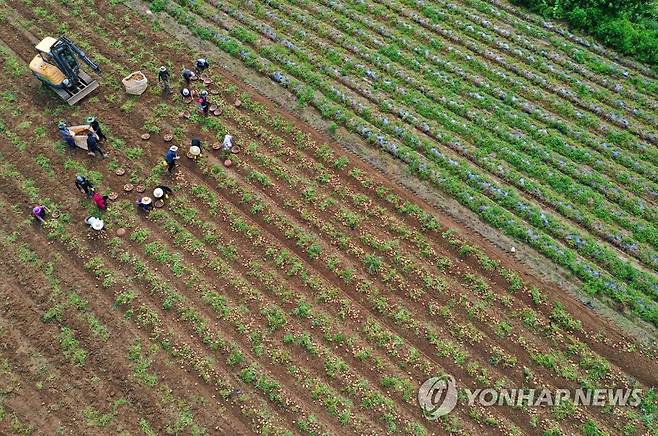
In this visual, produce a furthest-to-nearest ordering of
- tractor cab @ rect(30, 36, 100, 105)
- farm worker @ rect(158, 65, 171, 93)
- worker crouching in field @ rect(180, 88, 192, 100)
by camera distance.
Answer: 1. worker crouching in field @ rect(180, 88, 192, 100)
2. farm worker @ rect(158, 65, 171, 93)
3. tractor cab @ rect(30, 36, 100, 105)

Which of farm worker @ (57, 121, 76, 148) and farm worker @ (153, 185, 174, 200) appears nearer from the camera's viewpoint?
farm worker @ (153, 185, 174, 200)

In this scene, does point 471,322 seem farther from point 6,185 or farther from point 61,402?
point 6,185

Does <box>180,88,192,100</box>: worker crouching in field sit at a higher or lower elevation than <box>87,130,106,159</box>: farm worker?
higher

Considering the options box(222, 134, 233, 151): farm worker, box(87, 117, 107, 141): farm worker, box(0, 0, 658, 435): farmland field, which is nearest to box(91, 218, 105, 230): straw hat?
box(0, 0, 658, 435): farmland field

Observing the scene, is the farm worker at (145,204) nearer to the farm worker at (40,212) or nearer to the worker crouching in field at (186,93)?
the farm worker at (40,212)

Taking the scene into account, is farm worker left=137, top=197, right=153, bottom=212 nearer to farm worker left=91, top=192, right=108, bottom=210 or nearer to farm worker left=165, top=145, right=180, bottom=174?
farm worker left=91, top=192, right=108, bottom=210
